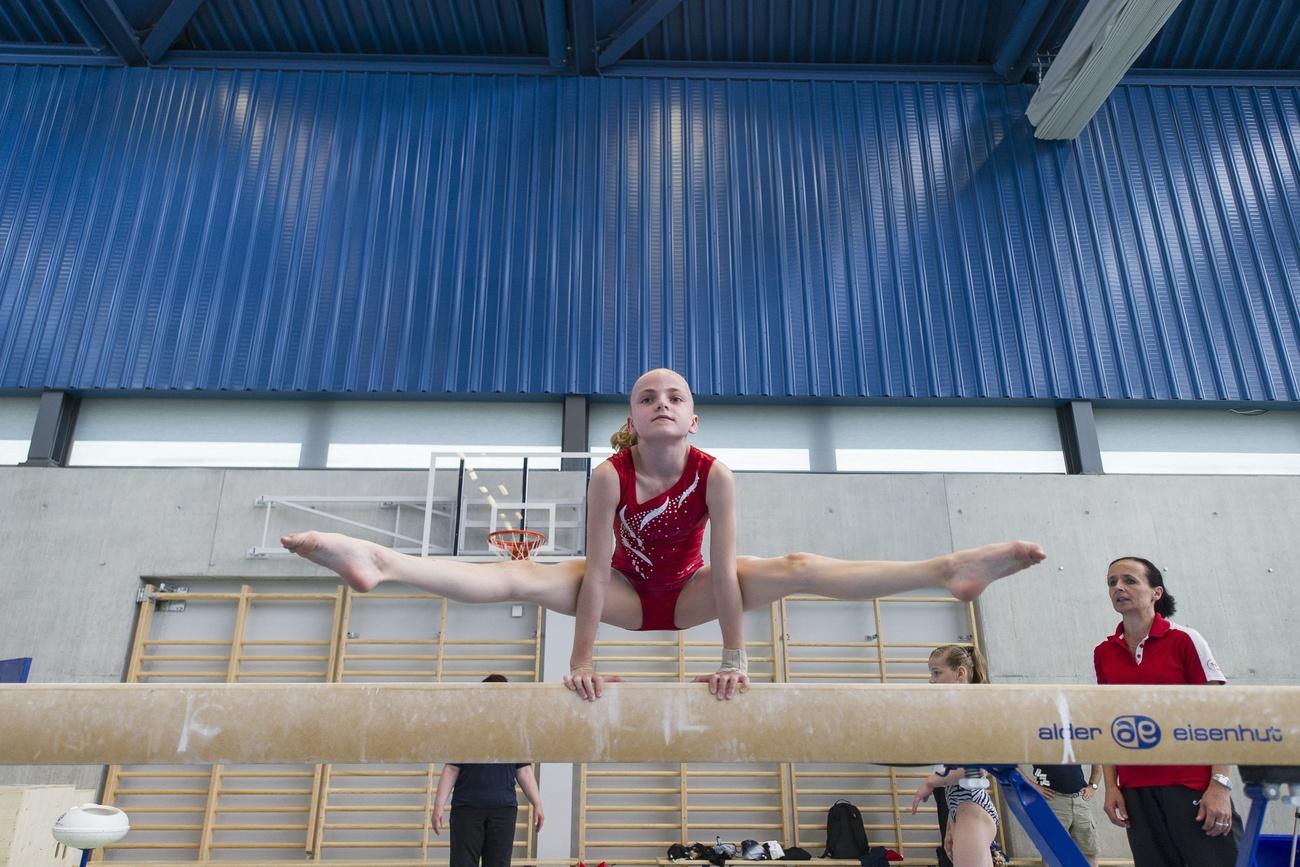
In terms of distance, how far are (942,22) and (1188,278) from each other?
407cm

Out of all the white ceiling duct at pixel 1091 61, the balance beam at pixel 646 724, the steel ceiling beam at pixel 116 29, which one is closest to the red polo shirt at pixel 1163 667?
the balance beam at pixel 646 724

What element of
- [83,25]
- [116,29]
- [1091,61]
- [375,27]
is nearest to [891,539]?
[1091,61]

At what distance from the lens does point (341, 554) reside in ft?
7.90

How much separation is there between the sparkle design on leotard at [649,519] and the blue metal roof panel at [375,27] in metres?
8.64

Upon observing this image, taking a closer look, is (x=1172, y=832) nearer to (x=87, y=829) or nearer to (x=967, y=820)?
(x=967, y=820)

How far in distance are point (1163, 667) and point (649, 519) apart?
6.91 ft

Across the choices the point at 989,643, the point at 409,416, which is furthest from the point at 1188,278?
the point at 409,416

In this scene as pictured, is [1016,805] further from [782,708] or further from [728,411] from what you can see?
[728,411]

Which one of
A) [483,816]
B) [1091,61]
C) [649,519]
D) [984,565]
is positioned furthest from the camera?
[1091,61]

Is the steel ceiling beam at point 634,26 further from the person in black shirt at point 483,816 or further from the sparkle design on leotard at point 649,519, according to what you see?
the sparkle design on leotard at point 649,519

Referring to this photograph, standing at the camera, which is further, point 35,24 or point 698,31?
point 698,31

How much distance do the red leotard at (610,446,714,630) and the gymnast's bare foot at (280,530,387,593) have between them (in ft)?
2.95

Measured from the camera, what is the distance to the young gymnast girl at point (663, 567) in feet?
8.66

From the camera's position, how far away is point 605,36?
9.92 meters
